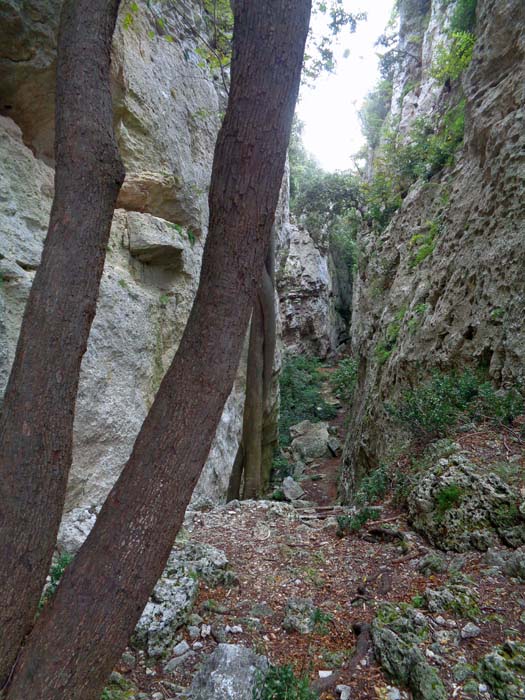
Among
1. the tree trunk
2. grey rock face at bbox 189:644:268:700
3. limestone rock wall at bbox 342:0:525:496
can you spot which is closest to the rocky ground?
grey rock face at bbox 189:644:268:700

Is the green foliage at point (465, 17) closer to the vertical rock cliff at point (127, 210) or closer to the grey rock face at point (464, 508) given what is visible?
the vertical rock cliff at point (127, 210)

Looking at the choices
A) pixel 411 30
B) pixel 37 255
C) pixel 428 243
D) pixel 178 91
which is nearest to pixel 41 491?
pixel 37 255

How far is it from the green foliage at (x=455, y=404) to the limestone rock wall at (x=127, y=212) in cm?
299

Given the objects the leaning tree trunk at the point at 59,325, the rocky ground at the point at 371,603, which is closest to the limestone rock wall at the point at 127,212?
the rocky ground at the point at 371,603

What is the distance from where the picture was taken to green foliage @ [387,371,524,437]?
13.7 feet

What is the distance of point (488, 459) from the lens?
3.66m

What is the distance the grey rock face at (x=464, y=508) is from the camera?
9.95ft

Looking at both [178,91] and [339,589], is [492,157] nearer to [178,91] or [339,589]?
[178,91]

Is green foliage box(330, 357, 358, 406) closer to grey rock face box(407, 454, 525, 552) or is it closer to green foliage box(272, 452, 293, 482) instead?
green foliage box(272, 452, 293, 482)


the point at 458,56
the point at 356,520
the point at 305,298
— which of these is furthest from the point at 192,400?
the point at 305,298

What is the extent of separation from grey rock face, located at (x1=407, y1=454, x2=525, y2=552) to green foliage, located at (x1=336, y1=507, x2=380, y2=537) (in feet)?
1.42

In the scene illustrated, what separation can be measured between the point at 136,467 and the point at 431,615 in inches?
78.3

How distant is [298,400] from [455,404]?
11.9 metres

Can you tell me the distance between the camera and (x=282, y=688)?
1.76m
